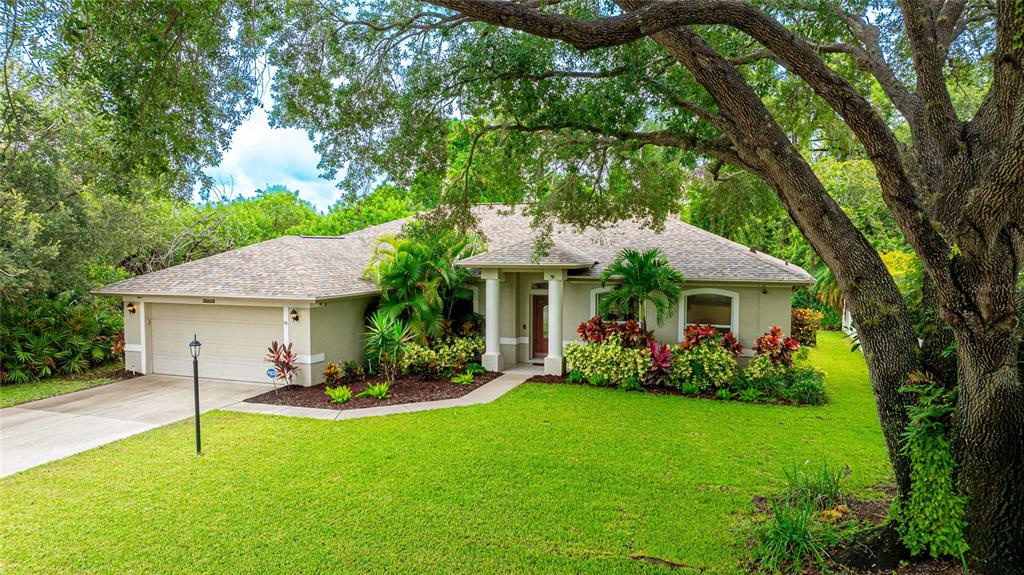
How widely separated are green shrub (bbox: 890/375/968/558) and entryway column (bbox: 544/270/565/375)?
917 cm

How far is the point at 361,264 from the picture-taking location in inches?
635

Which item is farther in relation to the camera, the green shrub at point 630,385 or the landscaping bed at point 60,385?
the green shrub at point 630,385

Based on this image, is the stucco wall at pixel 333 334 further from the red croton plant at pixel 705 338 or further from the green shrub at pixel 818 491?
the green shrub at pixel 818 491

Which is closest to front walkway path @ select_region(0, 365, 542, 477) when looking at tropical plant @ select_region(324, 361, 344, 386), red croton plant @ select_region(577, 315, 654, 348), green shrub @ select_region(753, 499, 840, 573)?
tropical plant @ select_region(324, 361, 344, 386)

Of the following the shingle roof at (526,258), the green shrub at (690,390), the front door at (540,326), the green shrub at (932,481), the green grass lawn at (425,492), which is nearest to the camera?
the green shrub at (932,481)

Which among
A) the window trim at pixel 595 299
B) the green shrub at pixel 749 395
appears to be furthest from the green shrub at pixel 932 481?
the window trim at pixel 595 299

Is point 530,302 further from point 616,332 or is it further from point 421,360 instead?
point 421,360

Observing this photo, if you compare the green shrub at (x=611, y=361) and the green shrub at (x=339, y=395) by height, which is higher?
the green shrub at (x=611, y=361)

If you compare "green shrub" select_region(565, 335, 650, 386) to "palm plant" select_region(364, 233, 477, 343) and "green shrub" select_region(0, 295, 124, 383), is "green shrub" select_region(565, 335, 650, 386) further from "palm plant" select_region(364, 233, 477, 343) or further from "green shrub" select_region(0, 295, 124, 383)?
"green shrub" select_region(0, 295, 124, 383)

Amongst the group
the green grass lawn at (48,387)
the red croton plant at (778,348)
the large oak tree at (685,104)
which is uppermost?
the large oak tree at (685,104)

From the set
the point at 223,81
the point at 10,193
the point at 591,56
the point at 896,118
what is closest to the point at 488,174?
the point at 591,56

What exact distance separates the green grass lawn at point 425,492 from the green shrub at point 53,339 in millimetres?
6610

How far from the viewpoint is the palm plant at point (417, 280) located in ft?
44.8

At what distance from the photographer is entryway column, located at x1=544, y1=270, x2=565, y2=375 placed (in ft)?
45.0
